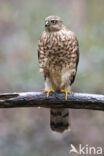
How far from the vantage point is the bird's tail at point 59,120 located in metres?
7.41

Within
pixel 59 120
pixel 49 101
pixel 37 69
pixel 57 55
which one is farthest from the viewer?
pixel 37 69

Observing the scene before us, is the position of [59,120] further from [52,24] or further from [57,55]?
[52,24]

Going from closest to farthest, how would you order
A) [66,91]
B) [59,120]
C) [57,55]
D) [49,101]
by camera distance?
[49,101], [66,91], [57,55], [59,120]

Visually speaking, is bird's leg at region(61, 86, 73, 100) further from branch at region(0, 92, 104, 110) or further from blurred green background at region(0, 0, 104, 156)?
blurred green background at region(0, 0, 104, 156)

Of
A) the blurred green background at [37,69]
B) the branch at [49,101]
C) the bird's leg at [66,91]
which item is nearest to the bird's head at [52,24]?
the bird's leg at [66,91]

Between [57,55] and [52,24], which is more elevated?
[52,24]

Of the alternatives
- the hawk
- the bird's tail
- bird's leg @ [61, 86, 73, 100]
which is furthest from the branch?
the bird's tail

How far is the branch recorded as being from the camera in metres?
6.36

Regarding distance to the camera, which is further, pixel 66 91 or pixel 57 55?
pixel 57 55

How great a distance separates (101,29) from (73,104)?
8.99 feet

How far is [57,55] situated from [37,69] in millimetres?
1452

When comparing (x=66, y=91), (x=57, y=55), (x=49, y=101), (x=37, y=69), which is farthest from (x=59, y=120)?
(x=37, y=69)

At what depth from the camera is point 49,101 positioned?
6574 millimetres

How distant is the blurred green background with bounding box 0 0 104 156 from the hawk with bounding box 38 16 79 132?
996mm
